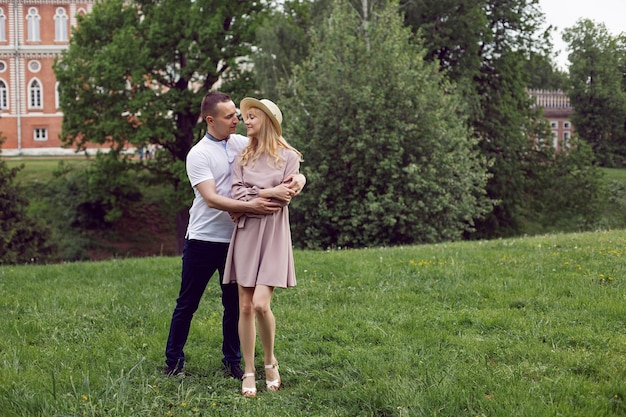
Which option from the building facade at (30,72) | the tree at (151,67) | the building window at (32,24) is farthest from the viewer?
the building window at (32,24)

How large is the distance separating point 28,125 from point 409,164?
45.9 meters

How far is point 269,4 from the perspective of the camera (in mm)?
35250

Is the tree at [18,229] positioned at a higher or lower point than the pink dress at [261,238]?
lower

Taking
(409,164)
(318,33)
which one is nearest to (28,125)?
(318,33)

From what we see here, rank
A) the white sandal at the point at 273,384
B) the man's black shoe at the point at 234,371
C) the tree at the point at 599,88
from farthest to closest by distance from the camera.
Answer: the tree at the point at 599,88, the man's black shoe at the point at 234,371, the white sandal at the point at 273,384

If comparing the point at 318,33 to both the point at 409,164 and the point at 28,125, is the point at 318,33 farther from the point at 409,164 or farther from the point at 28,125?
the point at 28,125

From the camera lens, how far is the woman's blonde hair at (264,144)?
5781 mm

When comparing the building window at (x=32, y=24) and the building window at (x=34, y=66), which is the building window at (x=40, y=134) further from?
the building window at (x=32, y=24)

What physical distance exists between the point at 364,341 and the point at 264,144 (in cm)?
240

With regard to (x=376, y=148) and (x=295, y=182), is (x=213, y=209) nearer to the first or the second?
(x=295, y=182)

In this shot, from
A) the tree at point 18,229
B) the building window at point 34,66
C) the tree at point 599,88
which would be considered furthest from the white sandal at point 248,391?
the building window at point 34,66

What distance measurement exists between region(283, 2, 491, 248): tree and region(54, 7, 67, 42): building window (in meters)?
40.4

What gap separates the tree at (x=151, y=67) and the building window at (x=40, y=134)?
84.8 feet

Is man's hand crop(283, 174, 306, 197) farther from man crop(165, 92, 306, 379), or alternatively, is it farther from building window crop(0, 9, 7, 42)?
building window crop(0, 9, 7, 42)
